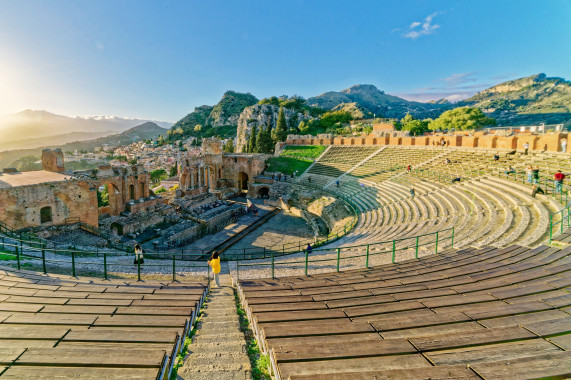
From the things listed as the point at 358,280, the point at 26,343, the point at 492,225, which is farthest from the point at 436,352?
the point at 492,225

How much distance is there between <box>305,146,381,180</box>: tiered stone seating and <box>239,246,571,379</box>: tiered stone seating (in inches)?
1216

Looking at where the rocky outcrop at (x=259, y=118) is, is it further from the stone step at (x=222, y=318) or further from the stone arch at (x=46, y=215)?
the stone step at (x=222, y=318)

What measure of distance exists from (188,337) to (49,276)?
5963 millimetres

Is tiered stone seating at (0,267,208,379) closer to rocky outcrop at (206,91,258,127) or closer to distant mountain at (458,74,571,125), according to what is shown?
distant mountain at (458,74,571,125)

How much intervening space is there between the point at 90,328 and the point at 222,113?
154 meters

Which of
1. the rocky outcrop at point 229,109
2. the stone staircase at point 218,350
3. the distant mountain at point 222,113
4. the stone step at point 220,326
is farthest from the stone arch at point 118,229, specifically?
the rocky outcrop at point 229,109

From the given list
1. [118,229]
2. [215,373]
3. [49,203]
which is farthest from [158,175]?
[215,373]

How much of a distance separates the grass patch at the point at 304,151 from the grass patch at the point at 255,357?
42284 millimetres

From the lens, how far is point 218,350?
16.0ft

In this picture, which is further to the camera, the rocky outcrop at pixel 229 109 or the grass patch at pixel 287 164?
the rocky outcrop at pixel 229 109

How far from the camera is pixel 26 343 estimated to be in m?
3.69

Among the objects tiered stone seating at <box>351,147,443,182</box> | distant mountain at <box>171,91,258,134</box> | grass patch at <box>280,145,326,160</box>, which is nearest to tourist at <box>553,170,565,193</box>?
tiered stone seating at <box>351,147,443,182</box>

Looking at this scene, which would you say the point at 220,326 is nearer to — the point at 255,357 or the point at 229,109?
the point at 255,357

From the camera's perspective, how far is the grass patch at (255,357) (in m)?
4.19
